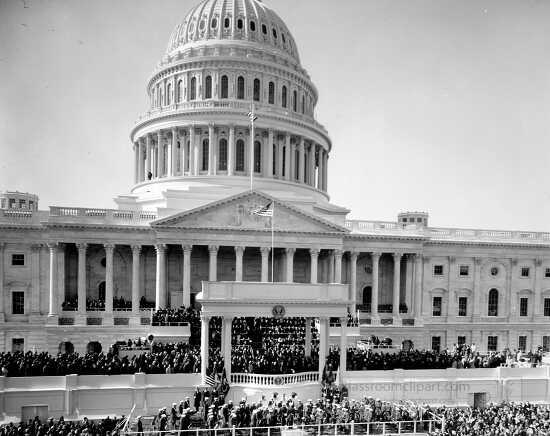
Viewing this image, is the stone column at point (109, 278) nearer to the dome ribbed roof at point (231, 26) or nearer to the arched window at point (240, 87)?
the arched window at point (240, 87)

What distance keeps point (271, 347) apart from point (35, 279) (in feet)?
81.5

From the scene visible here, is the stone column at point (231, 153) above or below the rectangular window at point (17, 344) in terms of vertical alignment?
above

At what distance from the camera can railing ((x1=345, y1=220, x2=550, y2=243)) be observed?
5128 centimetres

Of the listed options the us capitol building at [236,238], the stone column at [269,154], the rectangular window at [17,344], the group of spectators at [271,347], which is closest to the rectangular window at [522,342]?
the us capitol building at [236,238]

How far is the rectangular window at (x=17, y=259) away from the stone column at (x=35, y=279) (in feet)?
3.03

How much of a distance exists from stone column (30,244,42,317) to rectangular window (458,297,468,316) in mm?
42948

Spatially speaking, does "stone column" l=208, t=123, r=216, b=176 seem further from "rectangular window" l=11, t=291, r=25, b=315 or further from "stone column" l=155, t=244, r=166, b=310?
"rectangular window" l=11, t=291, r=25, b=315

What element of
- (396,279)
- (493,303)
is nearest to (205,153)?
(396,279)

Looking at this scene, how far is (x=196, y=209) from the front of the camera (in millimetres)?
43812

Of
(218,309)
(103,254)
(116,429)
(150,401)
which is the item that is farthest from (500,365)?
(103,254)

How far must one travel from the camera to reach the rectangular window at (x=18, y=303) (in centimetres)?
4438

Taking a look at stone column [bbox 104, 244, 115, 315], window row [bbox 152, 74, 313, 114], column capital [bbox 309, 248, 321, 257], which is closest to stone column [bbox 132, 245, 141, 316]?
stone column [bbox 104, 244, 115, 315]

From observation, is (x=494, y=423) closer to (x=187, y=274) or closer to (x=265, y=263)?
(x=265, y=263)

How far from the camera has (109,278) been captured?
146 ft
